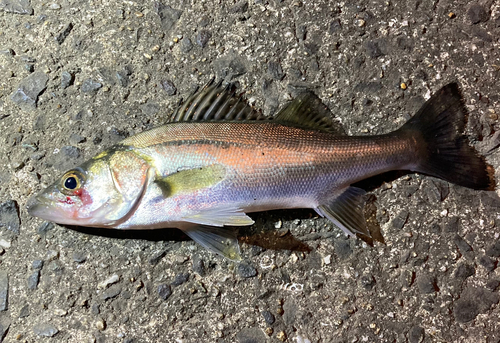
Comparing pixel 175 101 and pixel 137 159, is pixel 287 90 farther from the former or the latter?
pixel 137 159

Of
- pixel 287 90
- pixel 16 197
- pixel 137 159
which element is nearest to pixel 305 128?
pixel 287 90

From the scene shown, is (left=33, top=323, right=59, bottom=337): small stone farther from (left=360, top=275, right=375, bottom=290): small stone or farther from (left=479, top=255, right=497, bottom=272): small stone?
(left=479, top=255, right=497, bottom=272): small stone

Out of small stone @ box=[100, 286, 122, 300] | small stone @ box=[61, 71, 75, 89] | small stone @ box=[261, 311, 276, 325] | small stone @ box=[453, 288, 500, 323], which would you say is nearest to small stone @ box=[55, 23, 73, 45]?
small stone @ box=[61, 71, 75, 89]

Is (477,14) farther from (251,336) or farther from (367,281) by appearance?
(251,336)

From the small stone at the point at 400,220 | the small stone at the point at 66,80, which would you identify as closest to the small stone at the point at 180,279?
the small stone at the point at 400,220

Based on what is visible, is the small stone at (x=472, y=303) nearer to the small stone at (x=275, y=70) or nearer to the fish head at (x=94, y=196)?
the small stone at (x=275, y=70)

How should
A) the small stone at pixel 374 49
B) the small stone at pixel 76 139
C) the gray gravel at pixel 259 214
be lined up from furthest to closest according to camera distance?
the small stone at pixel 374 49 → the small stone at pixel 76 139 → the gray gravel at pixel 259 214

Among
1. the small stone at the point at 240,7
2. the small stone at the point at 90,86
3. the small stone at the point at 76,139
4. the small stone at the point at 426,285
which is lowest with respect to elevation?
the small stone at the point at 426,285
